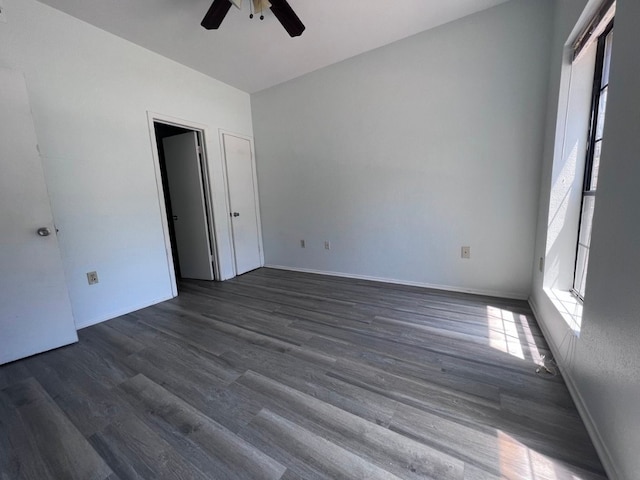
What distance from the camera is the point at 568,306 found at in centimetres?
166

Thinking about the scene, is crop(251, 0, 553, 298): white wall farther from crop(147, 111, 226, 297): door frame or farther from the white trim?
crop(147, 111, 226, 297): door frame

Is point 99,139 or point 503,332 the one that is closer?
point 503,332

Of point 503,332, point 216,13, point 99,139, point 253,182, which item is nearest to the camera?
point 216,13

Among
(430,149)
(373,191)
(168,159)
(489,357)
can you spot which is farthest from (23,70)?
(489,357)

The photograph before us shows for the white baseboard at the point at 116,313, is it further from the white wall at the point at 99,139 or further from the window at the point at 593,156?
the window at the point at 593,156

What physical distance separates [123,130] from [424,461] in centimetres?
334

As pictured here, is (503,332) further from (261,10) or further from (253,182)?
(253,182)

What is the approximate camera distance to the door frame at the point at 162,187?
272 cm

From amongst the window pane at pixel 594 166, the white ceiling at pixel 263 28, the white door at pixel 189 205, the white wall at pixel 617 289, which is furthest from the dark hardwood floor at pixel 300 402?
the white ceiling at pixel 263 28

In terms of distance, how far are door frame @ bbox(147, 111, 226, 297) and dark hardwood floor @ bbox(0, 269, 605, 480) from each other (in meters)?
0.86

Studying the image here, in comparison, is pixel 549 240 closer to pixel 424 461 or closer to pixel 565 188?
pixel 565 188

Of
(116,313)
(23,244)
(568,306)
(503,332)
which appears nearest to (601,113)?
(568,306)

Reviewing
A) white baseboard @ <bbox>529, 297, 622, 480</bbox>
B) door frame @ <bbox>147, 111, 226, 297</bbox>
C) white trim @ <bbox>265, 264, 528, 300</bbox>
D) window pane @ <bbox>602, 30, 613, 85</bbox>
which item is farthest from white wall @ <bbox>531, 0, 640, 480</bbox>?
door frame @ <bbox>147, 111, 226, 297</bbox>

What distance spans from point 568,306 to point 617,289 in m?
0.87
